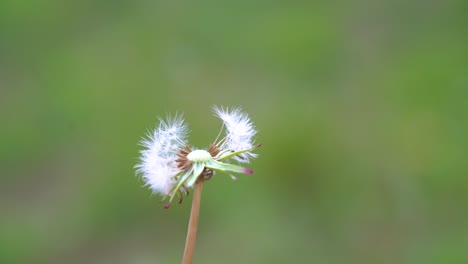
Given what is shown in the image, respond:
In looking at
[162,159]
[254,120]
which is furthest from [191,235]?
[254,120]

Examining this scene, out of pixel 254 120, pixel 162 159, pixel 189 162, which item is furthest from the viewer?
pixel 254 120

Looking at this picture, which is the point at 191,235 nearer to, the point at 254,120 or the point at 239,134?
the point at 239,134

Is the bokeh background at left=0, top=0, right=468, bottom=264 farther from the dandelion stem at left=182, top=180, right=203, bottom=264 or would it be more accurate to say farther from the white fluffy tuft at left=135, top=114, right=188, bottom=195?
the dandelion stem at left=182, top=180, right=203, bottom=264

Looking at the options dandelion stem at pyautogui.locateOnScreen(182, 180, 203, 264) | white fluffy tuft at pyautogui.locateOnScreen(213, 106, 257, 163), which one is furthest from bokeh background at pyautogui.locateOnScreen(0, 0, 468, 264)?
dandelion stem at pyautogui.locateOnScreen(182, 180, 203, 264)

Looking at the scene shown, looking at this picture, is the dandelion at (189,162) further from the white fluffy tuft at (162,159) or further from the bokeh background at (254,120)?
the bokeh background at (254,120)

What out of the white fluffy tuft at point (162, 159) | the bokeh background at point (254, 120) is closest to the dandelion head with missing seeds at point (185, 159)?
the white fluffy tuft at point (162, 159)
